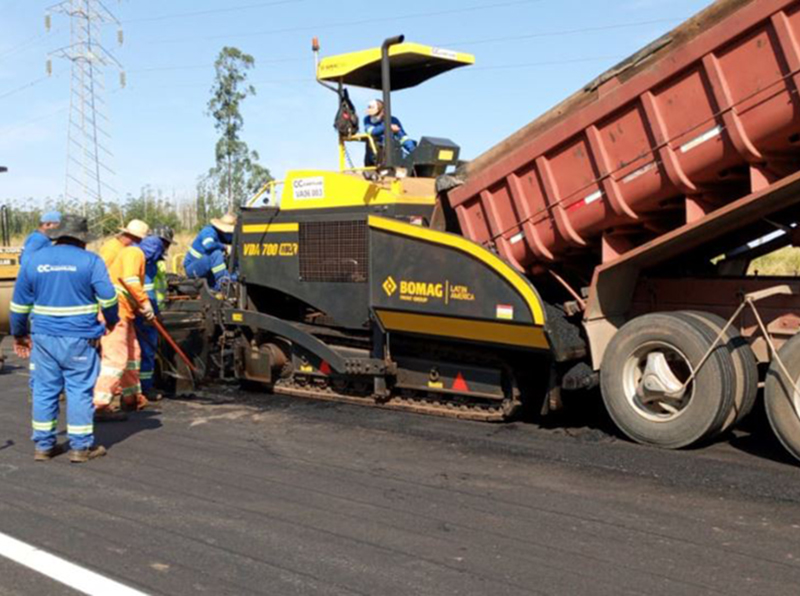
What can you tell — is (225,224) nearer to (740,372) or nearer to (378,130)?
(378,130)

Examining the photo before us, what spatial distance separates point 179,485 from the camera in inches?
207

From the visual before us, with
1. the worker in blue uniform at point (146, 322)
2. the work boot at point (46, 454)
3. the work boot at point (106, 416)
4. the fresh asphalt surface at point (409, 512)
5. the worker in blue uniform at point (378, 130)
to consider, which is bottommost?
the fresh asphalt surface at point (409, 512)

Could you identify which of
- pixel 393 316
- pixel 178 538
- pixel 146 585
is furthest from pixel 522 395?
pixel 146 585

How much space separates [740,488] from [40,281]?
452 centimetres

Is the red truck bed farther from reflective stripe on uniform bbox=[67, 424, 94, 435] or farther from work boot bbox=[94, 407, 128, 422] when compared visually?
work boot bbox=[94, 407, 128, 422]

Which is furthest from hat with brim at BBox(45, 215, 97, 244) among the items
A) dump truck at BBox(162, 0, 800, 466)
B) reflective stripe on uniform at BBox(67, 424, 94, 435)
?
dump truck at BBox(162, 0, 800, 466)

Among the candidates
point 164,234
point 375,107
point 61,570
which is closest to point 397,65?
point 375,107

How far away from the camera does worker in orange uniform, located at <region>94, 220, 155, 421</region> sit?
23.8ft

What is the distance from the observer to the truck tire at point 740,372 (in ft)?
18.6

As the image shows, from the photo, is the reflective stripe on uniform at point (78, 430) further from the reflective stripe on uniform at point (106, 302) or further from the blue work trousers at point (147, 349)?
the blue work trousers at point (147, 349)

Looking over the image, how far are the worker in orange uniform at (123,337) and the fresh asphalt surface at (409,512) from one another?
1.75 feet

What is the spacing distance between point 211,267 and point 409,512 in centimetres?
525

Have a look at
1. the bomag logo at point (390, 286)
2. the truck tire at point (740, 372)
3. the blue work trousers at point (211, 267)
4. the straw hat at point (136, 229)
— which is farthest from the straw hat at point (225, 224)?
the truck tire at point (740, 372)

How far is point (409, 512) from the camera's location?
4.65m
